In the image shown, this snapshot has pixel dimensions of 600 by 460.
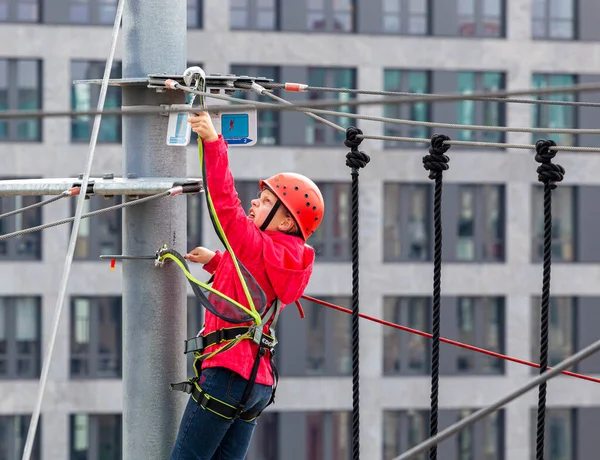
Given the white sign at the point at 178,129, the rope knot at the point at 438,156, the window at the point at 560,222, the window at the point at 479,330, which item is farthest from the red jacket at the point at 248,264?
the window at the point at 560,222

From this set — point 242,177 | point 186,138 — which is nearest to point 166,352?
point 186,138

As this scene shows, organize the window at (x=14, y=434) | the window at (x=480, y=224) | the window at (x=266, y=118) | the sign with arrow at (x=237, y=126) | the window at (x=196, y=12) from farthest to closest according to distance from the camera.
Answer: the window at (x=480, y=224)
the window at (x=14, y=434)
the window at (x=266, y=118)
the window at (x=196, y=12)
the sign with arrow at (x=237, y=126)

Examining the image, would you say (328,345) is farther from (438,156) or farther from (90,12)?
(438,156)

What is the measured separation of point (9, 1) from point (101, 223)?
607 centimetres

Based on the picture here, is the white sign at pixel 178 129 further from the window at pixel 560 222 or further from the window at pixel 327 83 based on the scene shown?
the window at pixel 560 222

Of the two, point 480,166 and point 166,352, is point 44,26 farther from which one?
point 166,352

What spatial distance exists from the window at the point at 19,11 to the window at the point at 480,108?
36.6ft

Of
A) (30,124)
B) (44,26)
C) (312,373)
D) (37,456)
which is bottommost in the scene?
(37,456)

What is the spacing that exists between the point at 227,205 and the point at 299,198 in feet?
1.73

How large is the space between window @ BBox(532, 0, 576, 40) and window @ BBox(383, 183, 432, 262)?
5262 mm

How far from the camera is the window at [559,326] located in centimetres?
3488

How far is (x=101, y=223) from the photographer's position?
33188 mm

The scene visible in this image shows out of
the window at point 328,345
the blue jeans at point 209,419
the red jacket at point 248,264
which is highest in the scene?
the red jacket at point 248,264

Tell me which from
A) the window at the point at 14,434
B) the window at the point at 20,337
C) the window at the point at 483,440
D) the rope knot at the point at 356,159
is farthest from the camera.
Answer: the window at the point at 483,440
